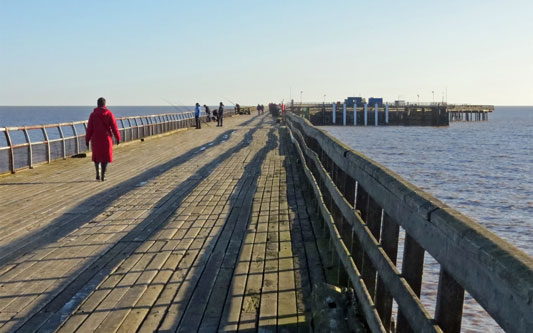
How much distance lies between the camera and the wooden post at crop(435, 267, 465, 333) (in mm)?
2191

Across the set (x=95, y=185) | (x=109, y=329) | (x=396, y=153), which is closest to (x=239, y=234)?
(x=109, y=329)

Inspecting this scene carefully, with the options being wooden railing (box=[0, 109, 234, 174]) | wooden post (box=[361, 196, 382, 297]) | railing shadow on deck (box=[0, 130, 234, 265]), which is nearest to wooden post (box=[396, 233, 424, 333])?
wooden post (box=[361, 196, 382, 297])

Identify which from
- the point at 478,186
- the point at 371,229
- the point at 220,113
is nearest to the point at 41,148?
the point at 371,229

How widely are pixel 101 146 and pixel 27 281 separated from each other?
703cm

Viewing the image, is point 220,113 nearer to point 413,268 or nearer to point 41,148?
point 41,148

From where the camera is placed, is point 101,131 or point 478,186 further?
point 478,186

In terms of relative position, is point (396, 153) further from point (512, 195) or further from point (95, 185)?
point (95, 185)

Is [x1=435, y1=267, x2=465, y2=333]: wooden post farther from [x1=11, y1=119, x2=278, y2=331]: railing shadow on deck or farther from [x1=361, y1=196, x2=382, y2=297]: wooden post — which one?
[x1=11, y1=119, x2=278, y2=331]: railing shadow on deck

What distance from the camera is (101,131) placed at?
1178 centimetres

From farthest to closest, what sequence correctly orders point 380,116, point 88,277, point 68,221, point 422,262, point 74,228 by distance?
1. point 380,116
2. point 68,221
3. point 74,228
4. point 88,277
5. point 422,262

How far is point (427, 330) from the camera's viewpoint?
7.48 feet

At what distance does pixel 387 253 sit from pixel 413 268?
571 millimetres

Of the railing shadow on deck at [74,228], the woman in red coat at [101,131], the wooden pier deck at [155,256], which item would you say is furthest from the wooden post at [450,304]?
the woman in red coat at [101,131]

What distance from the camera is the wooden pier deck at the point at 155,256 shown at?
169 inches
